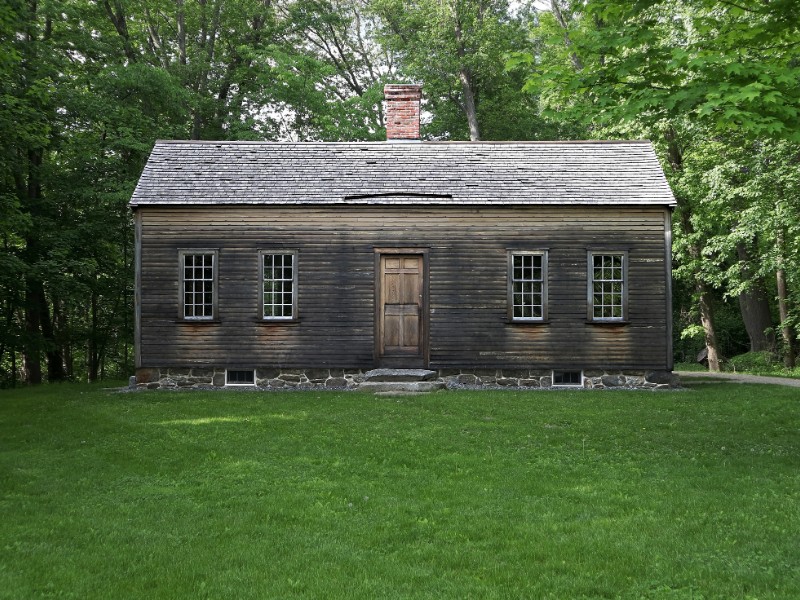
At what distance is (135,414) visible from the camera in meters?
13.0

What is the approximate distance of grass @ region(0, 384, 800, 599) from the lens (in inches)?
197

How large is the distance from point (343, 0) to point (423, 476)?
34142mm

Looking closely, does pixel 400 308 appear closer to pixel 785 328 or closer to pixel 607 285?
pixel 607 285

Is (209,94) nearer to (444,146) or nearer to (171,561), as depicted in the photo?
(444,146)

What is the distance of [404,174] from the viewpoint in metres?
18.7

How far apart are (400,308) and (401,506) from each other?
1132 cm

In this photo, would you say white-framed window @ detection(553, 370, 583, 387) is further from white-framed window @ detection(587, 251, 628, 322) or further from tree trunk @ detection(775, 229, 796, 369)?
tree trunk @ detection(775, 229, 796, 369)

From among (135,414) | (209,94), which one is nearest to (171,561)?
(135,414)

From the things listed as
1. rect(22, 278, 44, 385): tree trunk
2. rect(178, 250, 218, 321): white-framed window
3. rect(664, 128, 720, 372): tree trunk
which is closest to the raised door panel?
rect(178, 250, 218, 321): white-framed window

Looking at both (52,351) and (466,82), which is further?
(466,82)

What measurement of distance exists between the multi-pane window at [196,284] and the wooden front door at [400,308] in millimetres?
4117

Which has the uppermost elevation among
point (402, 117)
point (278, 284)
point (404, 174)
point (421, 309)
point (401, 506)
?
point (402, 117)

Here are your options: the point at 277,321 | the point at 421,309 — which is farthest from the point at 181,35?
the point at 421,309

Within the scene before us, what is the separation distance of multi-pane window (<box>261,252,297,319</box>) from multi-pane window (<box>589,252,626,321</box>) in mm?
7165
